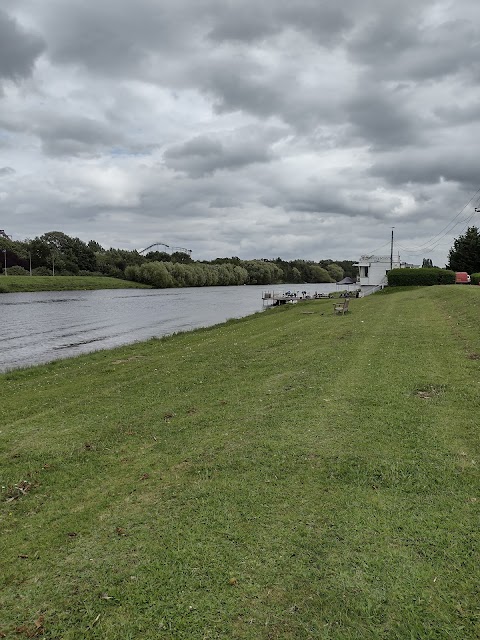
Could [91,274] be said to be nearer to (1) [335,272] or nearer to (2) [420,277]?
(2) [420,277]

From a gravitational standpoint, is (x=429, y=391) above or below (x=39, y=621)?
above

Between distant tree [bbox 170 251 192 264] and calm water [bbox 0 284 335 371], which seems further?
distant tree [bbox 170 251 192 264]

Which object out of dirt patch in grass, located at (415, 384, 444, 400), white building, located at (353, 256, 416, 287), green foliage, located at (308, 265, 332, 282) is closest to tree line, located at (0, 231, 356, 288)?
green foliage, located at (308, 265, 332, 282)

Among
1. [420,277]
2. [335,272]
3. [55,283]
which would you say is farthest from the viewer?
[335,272]

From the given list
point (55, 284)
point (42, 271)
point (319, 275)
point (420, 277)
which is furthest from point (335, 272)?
point (420, 277)

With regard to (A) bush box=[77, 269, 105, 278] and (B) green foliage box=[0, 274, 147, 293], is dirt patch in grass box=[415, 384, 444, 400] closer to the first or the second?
(B) green foliage box=[0, 274, 147, 293]

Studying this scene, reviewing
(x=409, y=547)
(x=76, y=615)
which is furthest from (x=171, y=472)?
(x=409, y=547)

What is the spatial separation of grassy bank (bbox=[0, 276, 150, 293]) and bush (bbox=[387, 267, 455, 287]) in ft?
232

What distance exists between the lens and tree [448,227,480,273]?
195 feet

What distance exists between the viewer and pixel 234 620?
3.21 m

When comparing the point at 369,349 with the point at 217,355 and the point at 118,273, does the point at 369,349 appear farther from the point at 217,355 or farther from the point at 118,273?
the point at 118,273

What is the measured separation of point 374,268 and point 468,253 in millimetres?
13490

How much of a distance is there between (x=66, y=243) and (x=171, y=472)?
156440 millimetres

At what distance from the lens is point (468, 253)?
60312 millimetres
